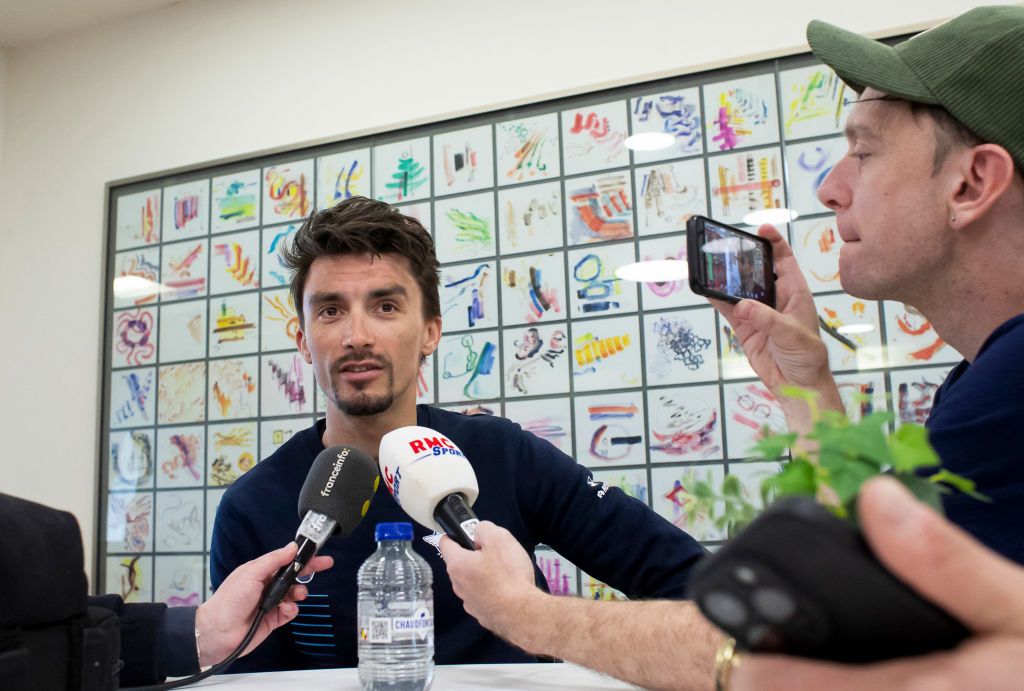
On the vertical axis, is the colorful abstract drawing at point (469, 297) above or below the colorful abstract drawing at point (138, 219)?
below

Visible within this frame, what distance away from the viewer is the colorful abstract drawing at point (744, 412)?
2.12 meters

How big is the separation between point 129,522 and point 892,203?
2453mm

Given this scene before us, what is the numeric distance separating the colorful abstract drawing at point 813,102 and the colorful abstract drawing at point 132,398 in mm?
2039

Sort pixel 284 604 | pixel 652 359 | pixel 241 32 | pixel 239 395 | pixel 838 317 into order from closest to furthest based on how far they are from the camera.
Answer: pixel 284 604
pixel 838 317
pixel 652 359
pixel 239 395
pixel 241 32

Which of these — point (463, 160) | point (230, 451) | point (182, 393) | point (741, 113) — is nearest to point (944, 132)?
point (741, 113)

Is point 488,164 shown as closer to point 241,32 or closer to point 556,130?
point 556,130

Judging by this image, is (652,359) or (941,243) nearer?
(941,243)

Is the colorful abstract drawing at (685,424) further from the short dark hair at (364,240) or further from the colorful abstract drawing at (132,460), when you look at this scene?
the colorful abstract drawing at (132,460)

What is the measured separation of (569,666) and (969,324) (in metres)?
0.66

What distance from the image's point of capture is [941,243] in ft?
3.28

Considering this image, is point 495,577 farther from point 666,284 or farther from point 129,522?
point 129,522

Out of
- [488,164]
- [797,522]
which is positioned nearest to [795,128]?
[488,164]

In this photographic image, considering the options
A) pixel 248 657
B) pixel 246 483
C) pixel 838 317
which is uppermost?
pixel 838 317

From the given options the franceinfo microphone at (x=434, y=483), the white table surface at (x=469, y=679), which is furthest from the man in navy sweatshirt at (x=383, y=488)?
the franceinfo microphone at (x=434, y=483)
